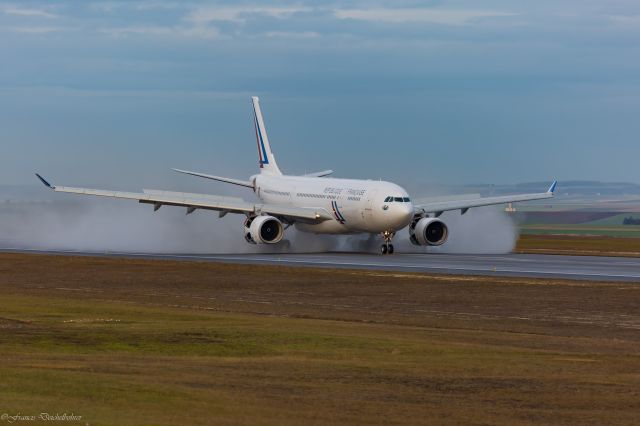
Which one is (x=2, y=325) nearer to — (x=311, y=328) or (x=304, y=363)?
(x=311, y=328)

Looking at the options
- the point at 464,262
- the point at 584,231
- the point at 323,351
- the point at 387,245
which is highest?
the point at 584,231

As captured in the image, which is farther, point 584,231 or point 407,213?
point 584,231

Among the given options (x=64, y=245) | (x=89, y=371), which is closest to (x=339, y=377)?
(x=89, y=371)

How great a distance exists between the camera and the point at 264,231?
6831 cm

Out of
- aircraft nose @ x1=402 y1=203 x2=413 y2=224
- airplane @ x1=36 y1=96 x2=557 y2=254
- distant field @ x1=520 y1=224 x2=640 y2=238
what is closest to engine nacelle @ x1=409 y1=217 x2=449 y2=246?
airplane @ x1=36 y1=96 x2=557 y2=254

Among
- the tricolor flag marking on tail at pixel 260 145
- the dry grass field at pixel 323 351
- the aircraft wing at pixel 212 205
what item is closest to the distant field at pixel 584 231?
the tricolor flag marking on tail at pixel 260 145

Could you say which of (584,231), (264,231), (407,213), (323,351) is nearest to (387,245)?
(407,213)

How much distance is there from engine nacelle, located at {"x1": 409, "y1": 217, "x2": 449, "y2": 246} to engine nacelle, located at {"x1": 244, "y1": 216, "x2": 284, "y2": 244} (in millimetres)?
7615

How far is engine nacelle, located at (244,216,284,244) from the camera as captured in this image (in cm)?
6788

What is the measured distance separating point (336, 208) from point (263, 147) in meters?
19.1

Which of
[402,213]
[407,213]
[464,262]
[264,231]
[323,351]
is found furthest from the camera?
[264,231]

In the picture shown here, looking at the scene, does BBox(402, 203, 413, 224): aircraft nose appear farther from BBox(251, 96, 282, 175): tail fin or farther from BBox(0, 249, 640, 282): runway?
BBox(251, 96, 282, 175): tail fin

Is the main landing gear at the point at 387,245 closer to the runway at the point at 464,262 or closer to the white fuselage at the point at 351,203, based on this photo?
the white fuselage at the point at 351,203

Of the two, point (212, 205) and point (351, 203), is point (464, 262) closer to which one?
point (351, 203)
